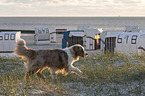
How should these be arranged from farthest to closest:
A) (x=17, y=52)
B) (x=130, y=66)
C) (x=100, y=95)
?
(x=130, y=66), (x=17, y=52), (x=100, y=95)

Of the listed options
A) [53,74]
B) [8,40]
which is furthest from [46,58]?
[8,40]

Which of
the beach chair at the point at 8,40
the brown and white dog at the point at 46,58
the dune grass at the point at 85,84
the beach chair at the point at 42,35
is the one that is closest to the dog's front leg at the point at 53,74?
the brown and white dog at the point at 46,58

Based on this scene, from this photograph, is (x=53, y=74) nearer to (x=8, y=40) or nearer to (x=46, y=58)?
(x=46, y=58)

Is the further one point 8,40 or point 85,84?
point 8,40

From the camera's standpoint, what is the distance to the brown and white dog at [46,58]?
6355mm

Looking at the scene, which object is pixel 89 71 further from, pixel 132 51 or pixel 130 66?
pixel 132 51

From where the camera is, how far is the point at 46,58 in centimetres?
648

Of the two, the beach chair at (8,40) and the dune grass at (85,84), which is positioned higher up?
the beach chair at (8,40)

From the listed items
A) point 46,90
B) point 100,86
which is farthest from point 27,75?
point 100,86

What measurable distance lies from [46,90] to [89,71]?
2.30 m

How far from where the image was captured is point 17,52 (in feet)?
20.8

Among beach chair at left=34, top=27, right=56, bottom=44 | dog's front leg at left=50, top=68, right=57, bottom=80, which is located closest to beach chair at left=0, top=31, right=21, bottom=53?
dog's front leg at left=50, top=68, right=57, bottom=80

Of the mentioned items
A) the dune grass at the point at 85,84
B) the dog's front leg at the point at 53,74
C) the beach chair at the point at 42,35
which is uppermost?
the beach chair at the point at 42,35

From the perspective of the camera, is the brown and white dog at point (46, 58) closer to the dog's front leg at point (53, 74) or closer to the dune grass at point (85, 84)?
the dog's front leg at point (53, 74)
